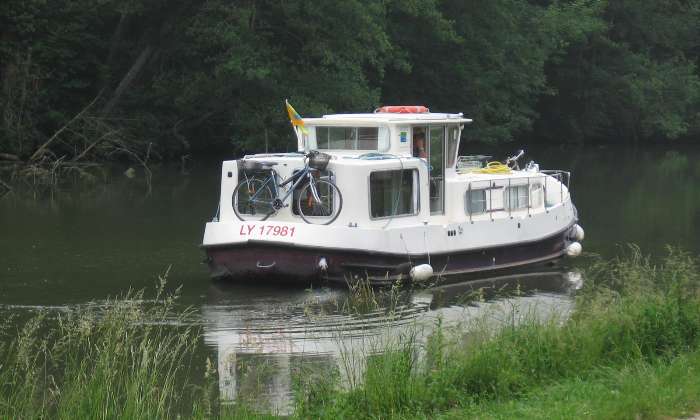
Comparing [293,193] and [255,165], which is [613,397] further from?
[255,165]

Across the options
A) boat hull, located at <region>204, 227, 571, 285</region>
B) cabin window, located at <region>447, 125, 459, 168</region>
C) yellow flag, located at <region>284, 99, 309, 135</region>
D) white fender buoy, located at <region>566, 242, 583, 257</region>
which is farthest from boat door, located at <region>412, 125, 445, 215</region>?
white fender buoy, located at <region>566, 242, 583, 257</region>

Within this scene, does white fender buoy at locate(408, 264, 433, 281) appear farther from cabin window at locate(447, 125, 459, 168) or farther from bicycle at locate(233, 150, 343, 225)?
cabin window at locate(447, 125, 459, 168)

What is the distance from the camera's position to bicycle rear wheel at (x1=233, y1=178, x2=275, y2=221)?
17.3 m

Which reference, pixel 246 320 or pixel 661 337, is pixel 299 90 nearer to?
pixel 246 320

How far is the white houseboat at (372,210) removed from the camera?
1647 cm

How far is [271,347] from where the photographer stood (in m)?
12.9

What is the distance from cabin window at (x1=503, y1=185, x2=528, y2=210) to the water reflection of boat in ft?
3.87

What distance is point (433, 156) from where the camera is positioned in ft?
60.8

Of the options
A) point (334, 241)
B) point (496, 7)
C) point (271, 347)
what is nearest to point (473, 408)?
point (271, 347)

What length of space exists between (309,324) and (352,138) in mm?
4974

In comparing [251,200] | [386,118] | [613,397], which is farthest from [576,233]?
[613,397]

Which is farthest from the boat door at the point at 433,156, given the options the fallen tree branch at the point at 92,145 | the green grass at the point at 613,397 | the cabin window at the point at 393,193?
the fallen tree branch at the point at 92,145

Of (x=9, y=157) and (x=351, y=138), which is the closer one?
(x=351, y=138)

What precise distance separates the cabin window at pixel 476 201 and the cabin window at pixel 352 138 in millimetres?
1621
